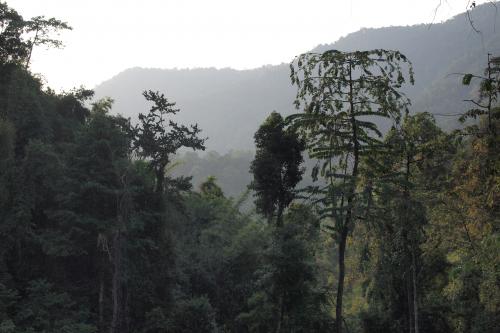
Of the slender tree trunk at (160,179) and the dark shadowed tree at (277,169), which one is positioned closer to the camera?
the dark shadowed tree at (277,169)

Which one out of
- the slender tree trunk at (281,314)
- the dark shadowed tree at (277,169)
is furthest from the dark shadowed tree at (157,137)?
the slender tree trunk at (281,314)

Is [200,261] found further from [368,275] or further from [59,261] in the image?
[368,275]

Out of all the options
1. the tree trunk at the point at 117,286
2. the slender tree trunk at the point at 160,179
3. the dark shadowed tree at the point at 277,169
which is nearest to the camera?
the dark shadowed tree at the point at 277,169

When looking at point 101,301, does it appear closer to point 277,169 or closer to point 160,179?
point 160,179

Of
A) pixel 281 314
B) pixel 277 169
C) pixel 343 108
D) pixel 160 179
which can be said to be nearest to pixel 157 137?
pixel 160 179

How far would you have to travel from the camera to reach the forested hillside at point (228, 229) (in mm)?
16875

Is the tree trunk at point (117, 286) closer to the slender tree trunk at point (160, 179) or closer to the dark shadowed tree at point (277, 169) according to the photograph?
the slender tree trunk at point (160, 179)

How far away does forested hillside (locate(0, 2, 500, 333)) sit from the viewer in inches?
664

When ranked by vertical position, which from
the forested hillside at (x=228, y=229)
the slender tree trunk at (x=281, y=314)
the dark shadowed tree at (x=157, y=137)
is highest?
the dark shadowed tree at (x=157, y=137)

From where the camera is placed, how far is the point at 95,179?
100 ft

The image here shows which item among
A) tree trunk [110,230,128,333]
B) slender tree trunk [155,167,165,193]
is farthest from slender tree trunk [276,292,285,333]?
slender tree trunk [155,167,165,193]

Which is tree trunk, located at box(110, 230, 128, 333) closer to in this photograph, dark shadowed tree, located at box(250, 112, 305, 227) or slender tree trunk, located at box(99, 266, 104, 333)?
slender tree trunk, located at box(99, 266, 104, 333)

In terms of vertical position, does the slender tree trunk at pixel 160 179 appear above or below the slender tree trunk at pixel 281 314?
above

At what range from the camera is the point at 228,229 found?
41719 millimetres
